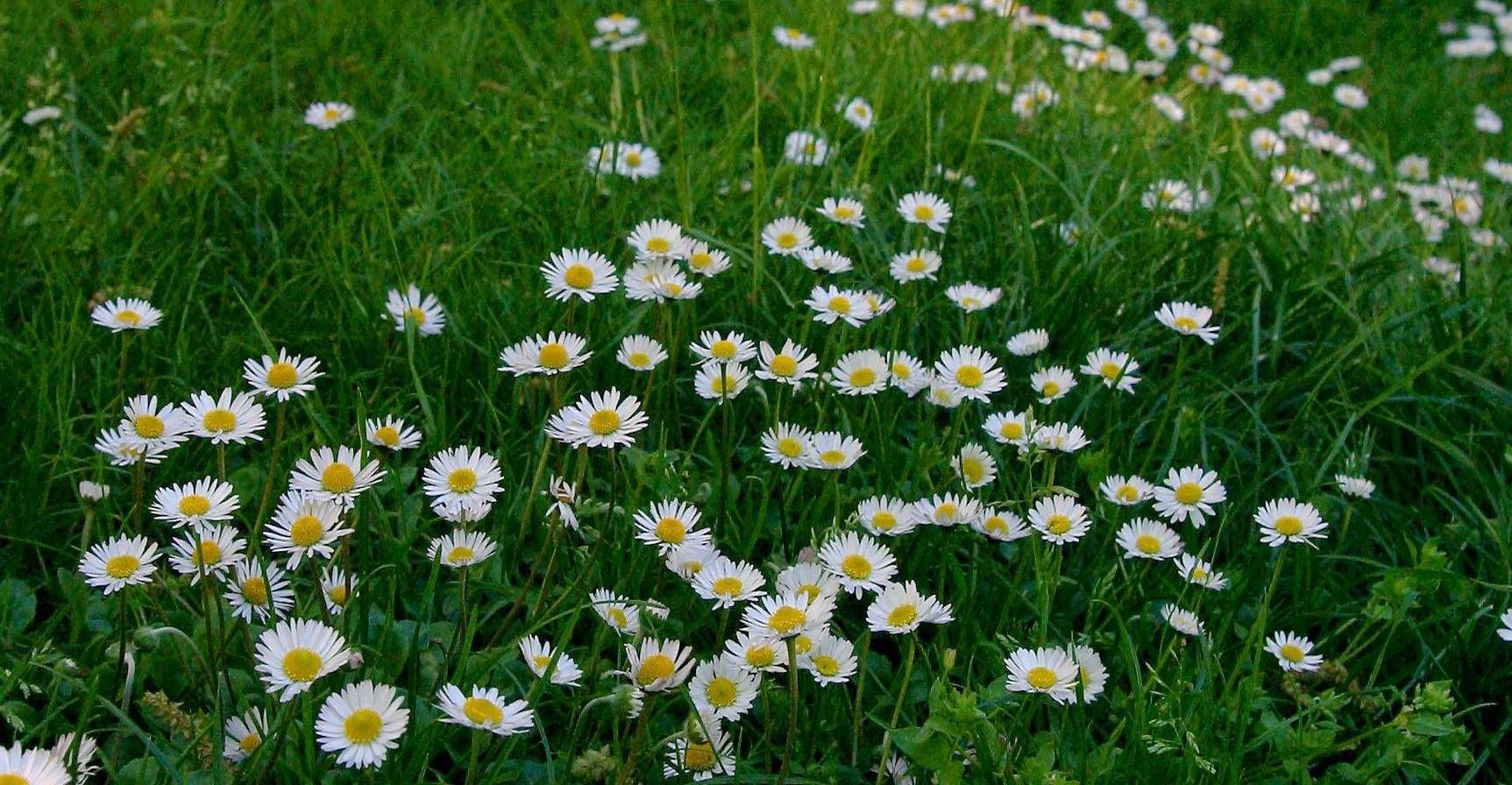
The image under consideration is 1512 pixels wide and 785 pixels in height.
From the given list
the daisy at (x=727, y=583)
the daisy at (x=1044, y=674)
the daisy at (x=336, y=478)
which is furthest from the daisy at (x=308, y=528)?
the daisy at (x=1044, y=674)

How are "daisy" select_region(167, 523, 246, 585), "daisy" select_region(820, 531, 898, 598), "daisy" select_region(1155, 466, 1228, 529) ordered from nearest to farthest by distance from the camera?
1. "daisy" select_region(167, 523, 246, 585)
2. "daisy" select_region(820, 531, 898, 598)
3. "daisy" select_region(1155, 466, 1228, 529)

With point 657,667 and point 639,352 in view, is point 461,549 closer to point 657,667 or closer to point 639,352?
point 657,667

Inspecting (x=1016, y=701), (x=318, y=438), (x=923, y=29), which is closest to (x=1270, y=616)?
(x=1016, y=701)

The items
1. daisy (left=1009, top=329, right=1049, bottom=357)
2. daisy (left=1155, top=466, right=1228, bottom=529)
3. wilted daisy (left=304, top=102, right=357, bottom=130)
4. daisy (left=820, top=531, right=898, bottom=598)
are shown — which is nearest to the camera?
daisy (left=820, top=531, right=898, bottom=598)

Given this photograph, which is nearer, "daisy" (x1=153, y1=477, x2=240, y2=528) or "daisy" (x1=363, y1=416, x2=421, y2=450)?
→ "daisy" (x1=153, y1=477, x2=240, y2=528)

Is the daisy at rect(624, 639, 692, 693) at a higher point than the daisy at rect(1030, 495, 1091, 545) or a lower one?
lower

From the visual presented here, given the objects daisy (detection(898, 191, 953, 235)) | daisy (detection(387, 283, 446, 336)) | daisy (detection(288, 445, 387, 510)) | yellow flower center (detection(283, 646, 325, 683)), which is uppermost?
daisy (detection(898, 191, 953, 235))

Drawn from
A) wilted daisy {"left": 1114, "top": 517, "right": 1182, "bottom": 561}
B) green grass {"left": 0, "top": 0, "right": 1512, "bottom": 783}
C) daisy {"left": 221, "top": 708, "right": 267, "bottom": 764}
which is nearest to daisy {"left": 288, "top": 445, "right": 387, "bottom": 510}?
green grass {"left": 0, "top": 0, "right": 1512, "bottom": 783}

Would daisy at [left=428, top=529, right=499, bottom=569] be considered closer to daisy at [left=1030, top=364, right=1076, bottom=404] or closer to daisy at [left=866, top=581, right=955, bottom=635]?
daisy at [left=866, top=581, right=955, bottom=635]
